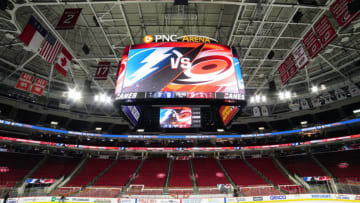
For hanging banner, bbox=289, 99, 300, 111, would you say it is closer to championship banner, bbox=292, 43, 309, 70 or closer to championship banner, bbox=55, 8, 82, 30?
championship banner, bbox=292, 43, 309, 70

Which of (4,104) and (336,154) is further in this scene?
(336,154)

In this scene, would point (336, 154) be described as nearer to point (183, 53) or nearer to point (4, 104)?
point (183, 53)

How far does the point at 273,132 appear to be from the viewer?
28266mm

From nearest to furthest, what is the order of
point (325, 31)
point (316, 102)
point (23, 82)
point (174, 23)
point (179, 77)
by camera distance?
point (179, 77)
point (325, 31)
point (174, 23)
point (23, 82)
point (316, 102)

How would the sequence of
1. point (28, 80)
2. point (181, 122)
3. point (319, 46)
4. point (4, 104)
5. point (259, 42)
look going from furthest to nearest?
point (4, 104), point (181, 122), point (259, 42), point (28, 80), point (319, 46)

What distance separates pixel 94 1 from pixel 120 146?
2182 centimetres

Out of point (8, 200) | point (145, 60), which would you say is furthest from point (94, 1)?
point (8, 200)

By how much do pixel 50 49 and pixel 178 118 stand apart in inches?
495

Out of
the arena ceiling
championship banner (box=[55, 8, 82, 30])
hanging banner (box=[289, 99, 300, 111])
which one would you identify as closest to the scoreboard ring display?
the arena ceiling

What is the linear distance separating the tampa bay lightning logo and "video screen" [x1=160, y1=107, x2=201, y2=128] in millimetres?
11146

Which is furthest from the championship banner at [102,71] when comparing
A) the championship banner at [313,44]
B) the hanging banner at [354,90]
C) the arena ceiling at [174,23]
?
the hanging banner at [354,90]

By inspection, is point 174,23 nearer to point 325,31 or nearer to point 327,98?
point 325,31

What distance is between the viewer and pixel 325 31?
998cm

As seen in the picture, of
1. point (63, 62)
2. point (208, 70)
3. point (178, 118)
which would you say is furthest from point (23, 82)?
point (208, 70)
